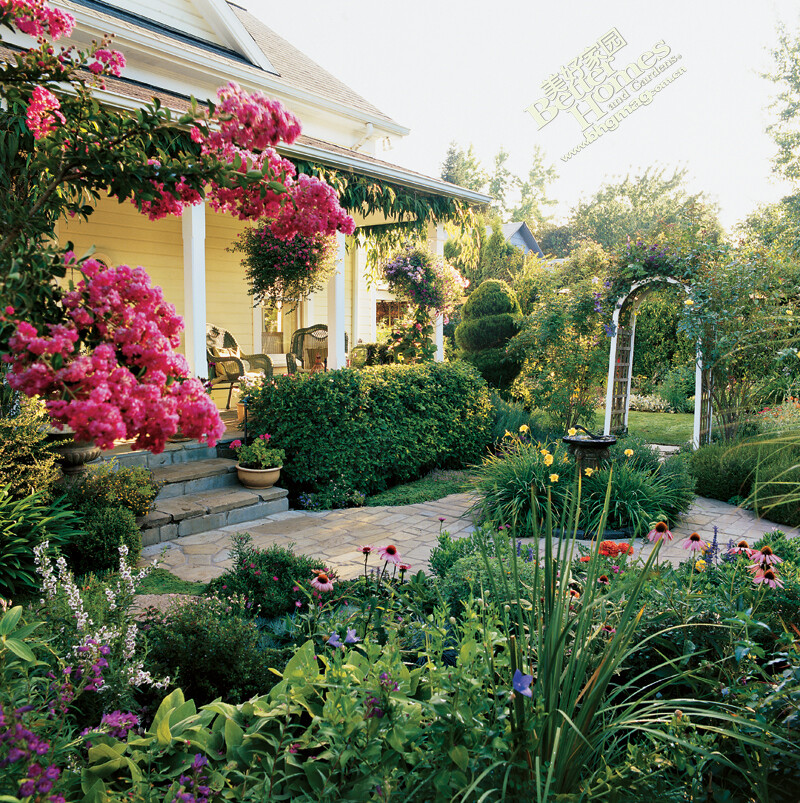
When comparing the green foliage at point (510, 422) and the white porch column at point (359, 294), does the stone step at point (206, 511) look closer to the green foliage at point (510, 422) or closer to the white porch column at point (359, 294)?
the green foliage at point (510, 422)

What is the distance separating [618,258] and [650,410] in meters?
6.79

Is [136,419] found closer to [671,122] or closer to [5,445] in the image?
[5,445]

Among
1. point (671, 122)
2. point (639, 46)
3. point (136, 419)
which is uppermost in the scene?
point (671, 122)

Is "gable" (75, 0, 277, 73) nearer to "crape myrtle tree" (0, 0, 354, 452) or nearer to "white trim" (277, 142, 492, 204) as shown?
"white trim" (277, 142, 492, 204)

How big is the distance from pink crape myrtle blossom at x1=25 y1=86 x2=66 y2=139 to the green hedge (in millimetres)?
4620

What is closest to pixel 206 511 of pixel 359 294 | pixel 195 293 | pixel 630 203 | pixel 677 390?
pixel 195 293

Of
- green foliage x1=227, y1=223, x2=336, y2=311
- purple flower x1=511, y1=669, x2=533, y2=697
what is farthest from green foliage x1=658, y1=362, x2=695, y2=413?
purple flower x1=511, y1=669, x2=533, y2=697

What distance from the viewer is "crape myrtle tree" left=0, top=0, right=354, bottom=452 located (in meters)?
1.28

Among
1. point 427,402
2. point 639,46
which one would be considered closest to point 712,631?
point 427,402

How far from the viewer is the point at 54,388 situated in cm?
129

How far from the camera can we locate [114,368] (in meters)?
1.35

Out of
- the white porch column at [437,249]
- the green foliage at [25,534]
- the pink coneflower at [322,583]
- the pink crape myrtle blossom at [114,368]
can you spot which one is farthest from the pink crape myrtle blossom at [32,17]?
the white porch column at [437,249]

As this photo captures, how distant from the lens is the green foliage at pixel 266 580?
3213 millimetres

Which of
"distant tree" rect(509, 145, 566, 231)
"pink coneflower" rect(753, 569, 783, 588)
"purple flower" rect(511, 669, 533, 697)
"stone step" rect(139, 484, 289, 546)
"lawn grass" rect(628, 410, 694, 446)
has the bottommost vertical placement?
"stone step" rect(139, 484, 289, 546)
